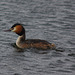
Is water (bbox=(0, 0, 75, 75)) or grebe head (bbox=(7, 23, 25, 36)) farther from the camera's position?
grebe head (bbox=(7, 23, 25, 36))

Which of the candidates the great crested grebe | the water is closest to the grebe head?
the great crested grebe

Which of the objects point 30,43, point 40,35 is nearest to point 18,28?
point 30,43

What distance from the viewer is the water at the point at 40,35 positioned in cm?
1338

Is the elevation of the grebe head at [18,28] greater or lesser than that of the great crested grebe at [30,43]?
greater

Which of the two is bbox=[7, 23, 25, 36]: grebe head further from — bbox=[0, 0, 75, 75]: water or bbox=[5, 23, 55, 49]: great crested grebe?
bbox=[0, 0, 75, 75]: water

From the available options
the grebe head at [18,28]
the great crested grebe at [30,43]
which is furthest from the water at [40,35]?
the grebe head at [18,28]

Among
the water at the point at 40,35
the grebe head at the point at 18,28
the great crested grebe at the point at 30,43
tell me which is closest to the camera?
the water at the point at 40,35

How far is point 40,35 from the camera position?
59.6ft

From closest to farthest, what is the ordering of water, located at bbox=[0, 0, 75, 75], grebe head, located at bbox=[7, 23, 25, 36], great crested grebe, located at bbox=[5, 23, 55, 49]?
1. water, located at bbox=[0, 0, 75, 75]
2. great crested grebe, located at bbox=[5, 23, 55, 49]
3. grebe head, located at bbox=[7, 23, 25, 36]

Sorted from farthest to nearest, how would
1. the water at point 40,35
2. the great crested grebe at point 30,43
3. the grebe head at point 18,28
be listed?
the grebe head at point 18,28
the great crested grebe at point 30,43
the water at point 40,35

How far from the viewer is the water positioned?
13380 mm

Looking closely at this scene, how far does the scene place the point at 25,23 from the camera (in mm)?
20562

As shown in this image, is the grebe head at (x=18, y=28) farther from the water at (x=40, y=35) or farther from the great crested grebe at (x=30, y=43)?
the water at (x=40, y=35)

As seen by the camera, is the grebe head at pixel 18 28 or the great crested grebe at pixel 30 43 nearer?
the great crested grebe at pixel 30 43
